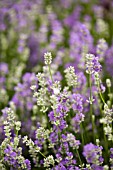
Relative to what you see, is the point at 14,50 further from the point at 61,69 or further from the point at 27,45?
the point at 61,69

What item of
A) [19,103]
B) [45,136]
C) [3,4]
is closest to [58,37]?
[3,4]

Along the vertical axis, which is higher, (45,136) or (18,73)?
(18,73)

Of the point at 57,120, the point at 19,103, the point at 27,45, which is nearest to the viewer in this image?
the point at 57,120

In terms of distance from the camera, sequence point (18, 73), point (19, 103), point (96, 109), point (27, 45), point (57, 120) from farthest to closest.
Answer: point (27, 45), point (18, 73), point (19, 103), point (96, 109), point (57, 120)

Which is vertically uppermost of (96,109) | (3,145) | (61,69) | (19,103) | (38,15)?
(38,15)

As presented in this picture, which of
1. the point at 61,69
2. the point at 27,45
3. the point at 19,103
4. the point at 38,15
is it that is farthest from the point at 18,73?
the point at 38,15

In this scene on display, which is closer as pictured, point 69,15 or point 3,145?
point 3,145
